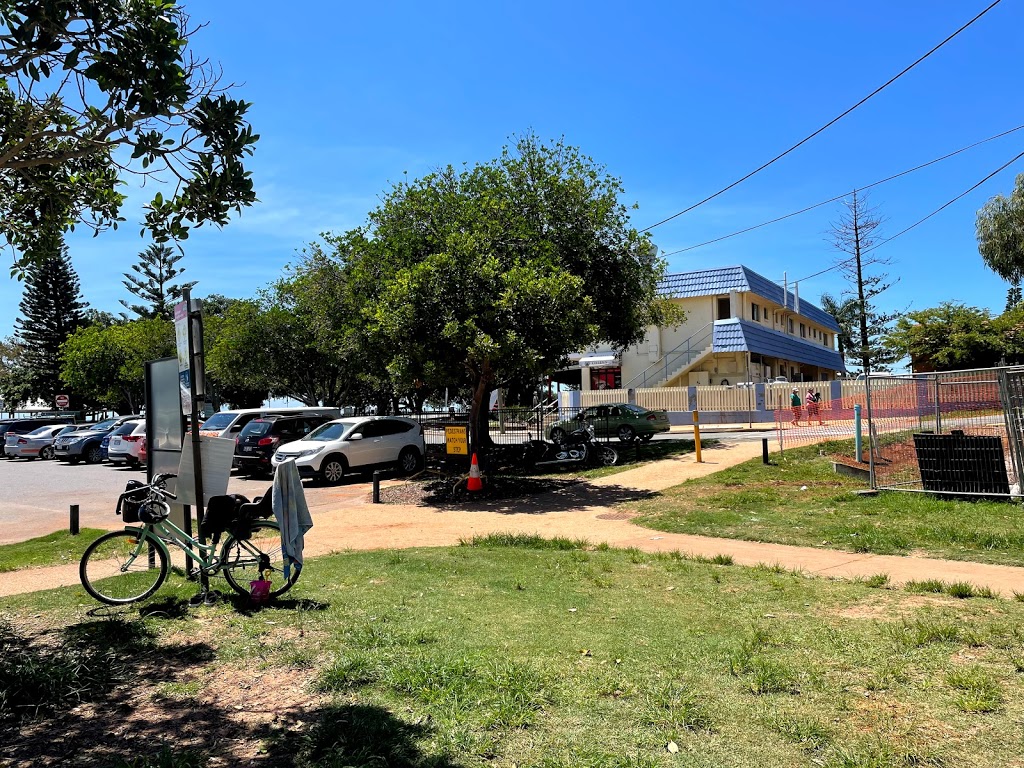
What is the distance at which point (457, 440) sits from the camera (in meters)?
17.5

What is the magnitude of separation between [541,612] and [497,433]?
79.5ft

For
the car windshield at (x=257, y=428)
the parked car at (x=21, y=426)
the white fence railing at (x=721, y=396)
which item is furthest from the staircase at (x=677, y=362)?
the parked car at (x=21, y=426)

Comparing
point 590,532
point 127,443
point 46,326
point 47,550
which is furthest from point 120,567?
point 46,326

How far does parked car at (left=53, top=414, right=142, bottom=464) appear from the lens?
2877 centimetres

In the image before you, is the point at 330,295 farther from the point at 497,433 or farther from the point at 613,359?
the point at 613,359

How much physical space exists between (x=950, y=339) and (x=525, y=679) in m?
35.7

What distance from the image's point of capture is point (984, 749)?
338 centimetres

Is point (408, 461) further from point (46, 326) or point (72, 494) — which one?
point (46, 326)

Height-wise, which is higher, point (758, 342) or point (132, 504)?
point (758, 342)

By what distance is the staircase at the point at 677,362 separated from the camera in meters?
41.0

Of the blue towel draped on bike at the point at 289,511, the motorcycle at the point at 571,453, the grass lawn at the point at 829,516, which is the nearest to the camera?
the blue towel draped on bike at the point at 289,511

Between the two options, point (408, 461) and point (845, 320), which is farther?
point (845, 320)

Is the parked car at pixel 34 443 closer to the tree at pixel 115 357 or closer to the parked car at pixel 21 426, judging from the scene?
the parked car at pixel 21 426

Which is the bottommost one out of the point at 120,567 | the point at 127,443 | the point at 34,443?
the point at 120,567
